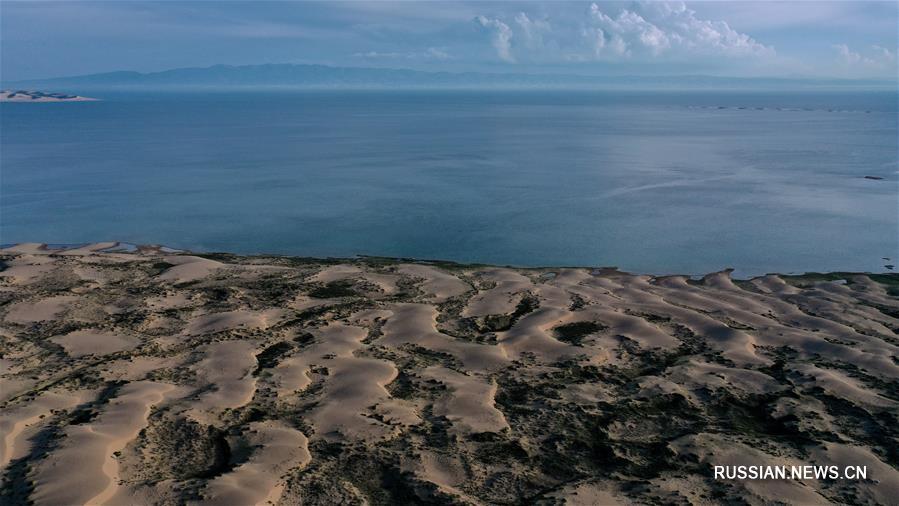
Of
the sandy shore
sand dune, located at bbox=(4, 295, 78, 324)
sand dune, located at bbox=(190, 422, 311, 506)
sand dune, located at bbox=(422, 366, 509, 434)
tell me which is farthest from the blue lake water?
sand dune, located at bbox=(190, 422, 311, 506)

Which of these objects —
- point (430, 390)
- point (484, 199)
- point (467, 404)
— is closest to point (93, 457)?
point (430, 390)

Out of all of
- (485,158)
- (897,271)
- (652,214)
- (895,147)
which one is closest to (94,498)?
(897,271)

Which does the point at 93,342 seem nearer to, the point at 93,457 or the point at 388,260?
the point at 93,457

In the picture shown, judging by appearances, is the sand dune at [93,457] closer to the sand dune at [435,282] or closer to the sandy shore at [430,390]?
the sandy shore at [430,390]

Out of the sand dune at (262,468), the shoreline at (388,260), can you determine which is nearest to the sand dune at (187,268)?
the shoreline at (388,260)

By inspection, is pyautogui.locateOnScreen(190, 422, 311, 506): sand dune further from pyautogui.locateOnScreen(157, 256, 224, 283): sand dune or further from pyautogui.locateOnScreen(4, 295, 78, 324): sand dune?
pyautogui.locateOnScreen(157, 256, 224, 283): sand dune
